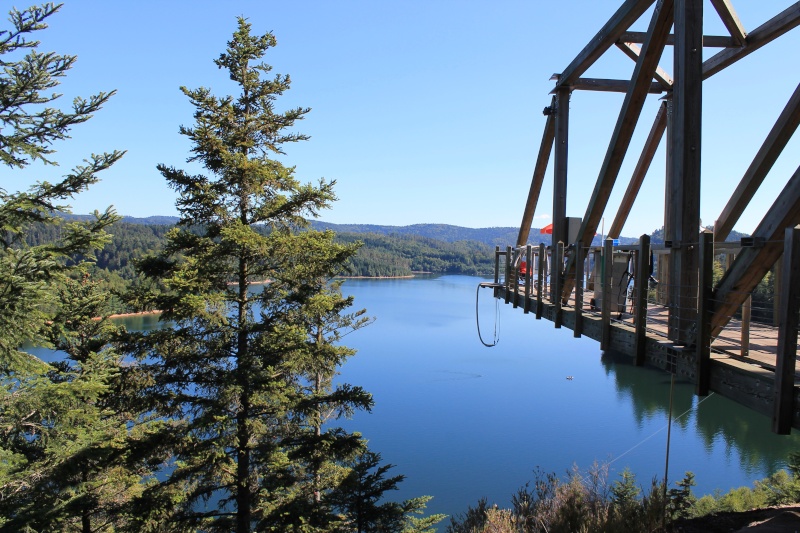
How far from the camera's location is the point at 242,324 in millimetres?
7922

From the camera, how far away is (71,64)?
504 cm

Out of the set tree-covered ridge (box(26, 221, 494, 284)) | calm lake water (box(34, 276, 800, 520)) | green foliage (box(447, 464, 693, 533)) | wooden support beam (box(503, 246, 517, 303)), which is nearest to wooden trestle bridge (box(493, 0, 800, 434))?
wooden support beam (box(503, 246, 517, 303))

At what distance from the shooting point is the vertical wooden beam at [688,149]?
4.05 meters

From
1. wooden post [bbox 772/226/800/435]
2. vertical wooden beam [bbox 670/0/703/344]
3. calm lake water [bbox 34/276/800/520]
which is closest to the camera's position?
wooden post [bbox 772/226/800/435]

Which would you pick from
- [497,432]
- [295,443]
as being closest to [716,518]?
[295,443]

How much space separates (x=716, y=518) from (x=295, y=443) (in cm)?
537

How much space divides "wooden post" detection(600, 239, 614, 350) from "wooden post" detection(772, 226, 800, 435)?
186 cm

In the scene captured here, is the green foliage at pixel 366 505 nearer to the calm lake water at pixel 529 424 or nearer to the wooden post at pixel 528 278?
the wooden post at pixel 528 278

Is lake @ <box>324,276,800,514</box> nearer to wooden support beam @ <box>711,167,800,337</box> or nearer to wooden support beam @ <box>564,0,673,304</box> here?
wooden support beam @ <box>564,0,673,304</box>

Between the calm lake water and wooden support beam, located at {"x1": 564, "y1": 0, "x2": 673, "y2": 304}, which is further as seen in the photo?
the calm lake water

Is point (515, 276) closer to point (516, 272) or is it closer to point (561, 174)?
point (516, 272)

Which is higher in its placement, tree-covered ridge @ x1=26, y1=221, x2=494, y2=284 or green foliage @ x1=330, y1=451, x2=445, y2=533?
tree-covered ridge @ x1=26, y1=221, x2=494, y2=284

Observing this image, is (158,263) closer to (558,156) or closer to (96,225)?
(96,225)

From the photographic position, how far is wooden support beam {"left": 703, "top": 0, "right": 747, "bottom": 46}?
643 centimetres
